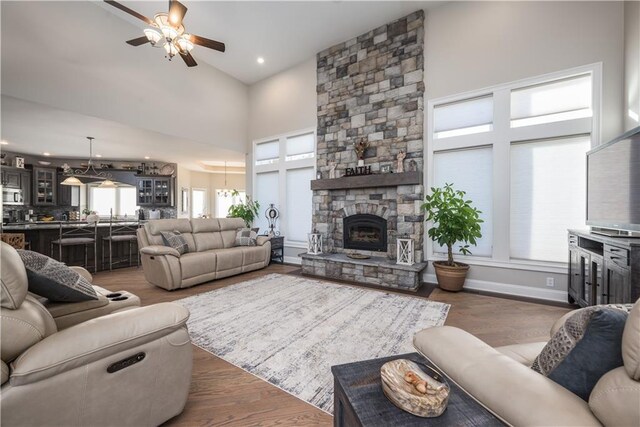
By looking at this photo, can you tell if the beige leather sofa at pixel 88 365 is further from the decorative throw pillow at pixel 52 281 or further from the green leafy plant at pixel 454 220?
the green leafy plant at pixel 454 220

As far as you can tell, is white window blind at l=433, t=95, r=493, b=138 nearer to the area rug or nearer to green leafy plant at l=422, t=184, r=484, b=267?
green leafy plant at l=422, t=184, r=484, b=267

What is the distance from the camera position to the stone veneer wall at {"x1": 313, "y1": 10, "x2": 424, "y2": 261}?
421cm

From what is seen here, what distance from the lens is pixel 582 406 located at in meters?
0.72

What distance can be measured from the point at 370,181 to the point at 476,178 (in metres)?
1.57

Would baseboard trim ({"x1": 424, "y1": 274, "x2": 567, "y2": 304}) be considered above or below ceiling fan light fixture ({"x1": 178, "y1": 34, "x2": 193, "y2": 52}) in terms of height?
below

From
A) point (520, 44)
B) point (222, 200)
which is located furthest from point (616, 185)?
point (222, 200)

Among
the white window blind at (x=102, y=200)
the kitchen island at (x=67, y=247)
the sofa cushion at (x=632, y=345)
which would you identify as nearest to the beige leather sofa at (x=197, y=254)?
the kitchen island at (x=67, y=247)

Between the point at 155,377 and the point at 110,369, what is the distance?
0.22 m

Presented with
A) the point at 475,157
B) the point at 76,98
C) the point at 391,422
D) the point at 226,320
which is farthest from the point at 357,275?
the point at 76,98

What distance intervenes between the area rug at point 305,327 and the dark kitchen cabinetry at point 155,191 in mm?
6563

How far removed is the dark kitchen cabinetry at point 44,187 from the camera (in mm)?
7254

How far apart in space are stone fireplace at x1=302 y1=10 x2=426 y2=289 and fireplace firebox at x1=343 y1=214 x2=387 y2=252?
18mm

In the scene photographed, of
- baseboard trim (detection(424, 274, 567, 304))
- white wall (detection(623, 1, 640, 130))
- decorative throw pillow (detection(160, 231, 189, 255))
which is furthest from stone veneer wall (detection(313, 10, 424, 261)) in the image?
decorative throw pillow (detection(160, 231, 189, 255))

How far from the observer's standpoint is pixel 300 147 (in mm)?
5730
